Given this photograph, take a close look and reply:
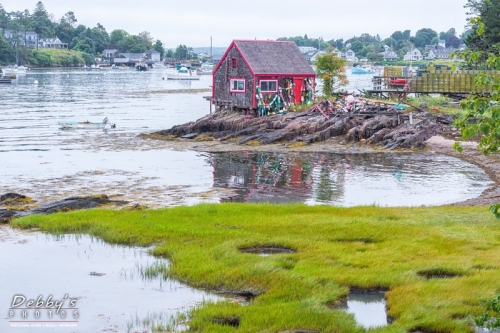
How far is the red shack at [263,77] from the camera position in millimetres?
60750

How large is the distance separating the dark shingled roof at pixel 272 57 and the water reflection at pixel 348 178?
14612 millimetres

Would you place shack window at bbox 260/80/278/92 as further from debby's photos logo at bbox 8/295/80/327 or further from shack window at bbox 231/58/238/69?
debby's photos logo at bbox 8/295/80/327

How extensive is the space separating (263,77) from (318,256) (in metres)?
43.6

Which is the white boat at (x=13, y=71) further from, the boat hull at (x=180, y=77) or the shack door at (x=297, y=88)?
the shack door at (x=297, y=88)

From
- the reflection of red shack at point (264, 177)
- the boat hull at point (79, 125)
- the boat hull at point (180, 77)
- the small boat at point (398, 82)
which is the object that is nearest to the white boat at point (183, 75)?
the boat hull at point (180, 77)

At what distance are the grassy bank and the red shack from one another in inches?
1423

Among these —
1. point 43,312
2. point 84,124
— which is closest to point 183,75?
point 84,124

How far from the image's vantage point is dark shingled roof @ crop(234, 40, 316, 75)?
201 ft

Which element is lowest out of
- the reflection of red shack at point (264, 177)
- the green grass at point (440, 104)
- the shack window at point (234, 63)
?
the reflection of red shack at point (264, 177)

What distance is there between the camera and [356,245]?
19.4 m

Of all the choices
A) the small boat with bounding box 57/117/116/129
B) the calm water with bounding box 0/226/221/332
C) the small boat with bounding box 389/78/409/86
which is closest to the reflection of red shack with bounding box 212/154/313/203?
the calm water with bounding box 0/226/221/332

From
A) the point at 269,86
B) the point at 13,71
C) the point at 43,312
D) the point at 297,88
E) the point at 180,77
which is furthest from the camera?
the point at 180,77

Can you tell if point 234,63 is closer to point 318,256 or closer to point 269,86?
point 269,86

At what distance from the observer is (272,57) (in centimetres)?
6259
